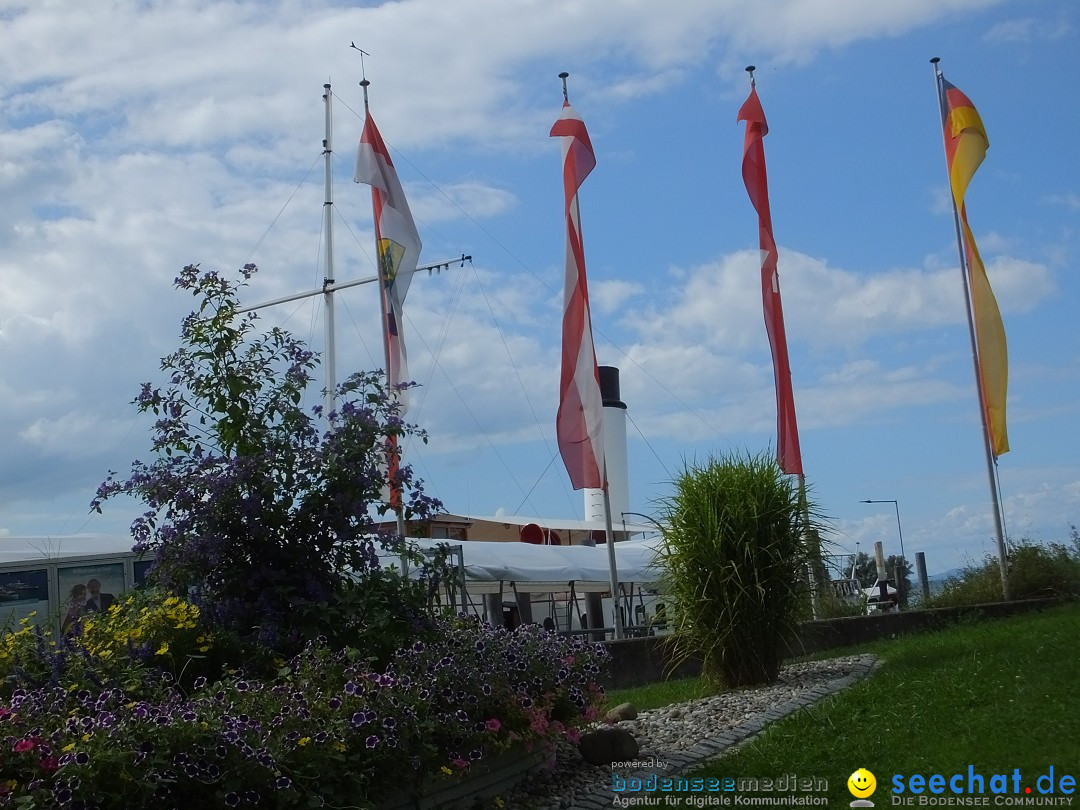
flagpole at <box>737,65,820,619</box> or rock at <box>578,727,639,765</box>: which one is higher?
flagpole at <box>737,65,820,619</box>

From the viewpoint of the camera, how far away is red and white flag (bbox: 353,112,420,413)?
63.5 ft

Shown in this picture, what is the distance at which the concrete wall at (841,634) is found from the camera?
14672mm

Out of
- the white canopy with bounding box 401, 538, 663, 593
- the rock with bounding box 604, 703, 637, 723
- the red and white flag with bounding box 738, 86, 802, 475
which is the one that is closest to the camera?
the rock with bounding box 604, 703, 637, 723

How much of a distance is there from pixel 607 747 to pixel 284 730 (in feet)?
9.25

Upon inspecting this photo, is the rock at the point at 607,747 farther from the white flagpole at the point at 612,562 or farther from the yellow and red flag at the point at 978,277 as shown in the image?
the yellow and red flag at the point at 978,277

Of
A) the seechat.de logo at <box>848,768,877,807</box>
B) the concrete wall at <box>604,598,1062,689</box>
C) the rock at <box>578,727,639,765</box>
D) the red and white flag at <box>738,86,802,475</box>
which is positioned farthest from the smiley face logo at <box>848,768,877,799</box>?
the red and white flag at <box>738,86,802,475</box>

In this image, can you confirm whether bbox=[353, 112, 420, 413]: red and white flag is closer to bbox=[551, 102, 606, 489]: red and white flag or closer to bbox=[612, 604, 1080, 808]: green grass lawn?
bbox=[551, 102, 606, 489]: red and white flag

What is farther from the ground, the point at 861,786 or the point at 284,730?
the point at 284,730

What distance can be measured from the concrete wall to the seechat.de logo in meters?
6.25

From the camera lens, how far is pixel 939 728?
7625 mm

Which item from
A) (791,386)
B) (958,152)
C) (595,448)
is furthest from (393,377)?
(958,152)

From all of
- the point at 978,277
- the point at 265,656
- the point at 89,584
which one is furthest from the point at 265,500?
the point at 978,277

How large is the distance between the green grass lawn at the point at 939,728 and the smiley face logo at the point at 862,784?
5 centimetres

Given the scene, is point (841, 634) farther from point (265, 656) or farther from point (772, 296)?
point (265, 656)
